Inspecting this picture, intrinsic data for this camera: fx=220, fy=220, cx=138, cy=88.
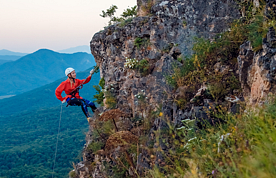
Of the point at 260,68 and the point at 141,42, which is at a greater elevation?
the point at 141,42

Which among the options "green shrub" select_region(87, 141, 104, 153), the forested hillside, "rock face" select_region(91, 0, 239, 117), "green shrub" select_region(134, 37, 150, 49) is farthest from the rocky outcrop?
the forested hillside

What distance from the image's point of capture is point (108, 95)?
988 cm

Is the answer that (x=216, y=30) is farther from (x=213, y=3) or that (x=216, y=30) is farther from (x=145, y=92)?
(x=145, y=92)

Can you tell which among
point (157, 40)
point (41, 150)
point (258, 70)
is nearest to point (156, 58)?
point (157, 40)

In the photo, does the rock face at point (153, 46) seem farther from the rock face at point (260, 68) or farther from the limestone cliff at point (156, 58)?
the rock face at point (260, 68)

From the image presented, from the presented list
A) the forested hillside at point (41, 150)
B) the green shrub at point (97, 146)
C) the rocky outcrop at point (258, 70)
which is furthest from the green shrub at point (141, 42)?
the forested hillside at point (41, 150)

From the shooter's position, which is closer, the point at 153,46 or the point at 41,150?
the point at 153,46

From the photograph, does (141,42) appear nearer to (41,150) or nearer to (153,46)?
(153,46)

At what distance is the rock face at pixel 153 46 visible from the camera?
7793 mm

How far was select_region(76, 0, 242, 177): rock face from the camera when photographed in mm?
7793

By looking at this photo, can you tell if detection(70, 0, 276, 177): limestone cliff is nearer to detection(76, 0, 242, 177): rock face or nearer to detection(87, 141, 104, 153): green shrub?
detection(76, 0, 242, 177): rock face

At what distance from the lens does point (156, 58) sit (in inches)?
349

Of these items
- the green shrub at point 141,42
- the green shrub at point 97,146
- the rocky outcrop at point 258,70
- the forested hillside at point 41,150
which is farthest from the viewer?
the forested hillside at point 41,150

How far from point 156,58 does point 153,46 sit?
1.84ft
